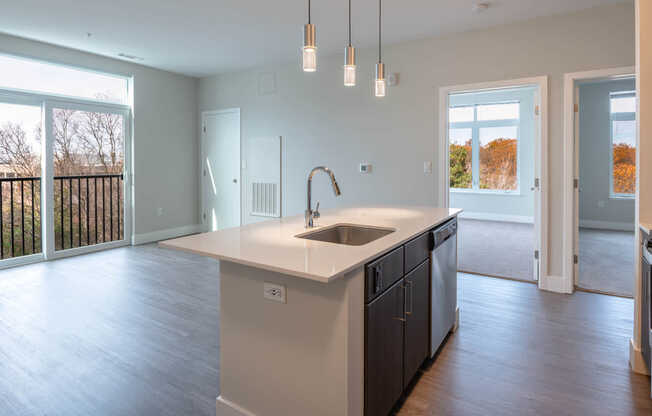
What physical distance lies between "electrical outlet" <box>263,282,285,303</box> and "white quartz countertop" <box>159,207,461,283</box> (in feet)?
0.45

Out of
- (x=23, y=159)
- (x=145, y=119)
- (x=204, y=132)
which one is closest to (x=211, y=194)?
(x=204, y=132)

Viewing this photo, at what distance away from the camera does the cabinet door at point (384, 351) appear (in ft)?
5.09

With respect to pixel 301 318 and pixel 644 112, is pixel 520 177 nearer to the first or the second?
pixel 644 112

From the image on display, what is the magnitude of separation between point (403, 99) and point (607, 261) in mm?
3162

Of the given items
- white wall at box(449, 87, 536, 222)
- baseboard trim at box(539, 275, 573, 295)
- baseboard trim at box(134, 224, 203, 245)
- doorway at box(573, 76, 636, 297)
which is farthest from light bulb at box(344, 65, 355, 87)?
white wall at box(449, 87, 536, 222)

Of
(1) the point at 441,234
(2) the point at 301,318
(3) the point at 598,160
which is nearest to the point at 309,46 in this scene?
(2) the point at 301,318

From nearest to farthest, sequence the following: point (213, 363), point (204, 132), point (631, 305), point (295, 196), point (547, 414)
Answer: point (547, 414) → point (213, 363) → point (631, 305) → point (295, 196) → point (204, 132)

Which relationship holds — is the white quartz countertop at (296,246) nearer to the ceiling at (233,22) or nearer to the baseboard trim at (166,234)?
the ceiling at (233,22)

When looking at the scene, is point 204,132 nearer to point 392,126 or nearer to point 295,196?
point 295,196

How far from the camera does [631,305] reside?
332 cm

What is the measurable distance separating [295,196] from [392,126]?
1739mm

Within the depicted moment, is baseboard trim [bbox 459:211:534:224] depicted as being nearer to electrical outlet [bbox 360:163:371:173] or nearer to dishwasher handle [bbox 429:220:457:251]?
electrical outlet [bbox 360:163:371:173]

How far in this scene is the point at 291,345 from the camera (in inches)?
61.0

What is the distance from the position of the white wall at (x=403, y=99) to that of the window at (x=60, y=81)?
1466 millimetres
